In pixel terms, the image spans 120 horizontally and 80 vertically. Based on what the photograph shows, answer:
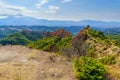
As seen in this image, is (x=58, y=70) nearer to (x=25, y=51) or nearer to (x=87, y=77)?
(x=87, y=77)

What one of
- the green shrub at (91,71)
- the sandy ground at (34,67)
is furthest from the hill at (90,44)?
the green shrub at (91,71)

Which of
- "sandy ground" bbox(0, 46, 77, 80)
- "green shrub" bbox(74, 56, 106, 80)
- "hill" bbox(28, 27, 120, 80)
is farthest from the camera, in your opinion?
"hill" bbox(28, 27, 120, 80)

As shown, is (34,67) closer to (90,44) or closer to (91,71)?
(91,71)

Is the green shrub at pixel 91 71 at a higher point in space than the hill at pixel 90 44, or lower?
higher

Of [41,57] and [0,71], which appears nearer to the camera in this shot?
[0,71]

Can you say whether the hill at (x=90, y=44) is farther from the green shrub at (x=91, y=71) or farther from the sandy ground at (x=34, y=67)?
the green shrub at (x=91, y=71)

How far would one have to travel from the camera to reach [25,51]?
29688 mm

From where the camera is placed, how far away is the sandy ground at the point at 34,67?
21.0m

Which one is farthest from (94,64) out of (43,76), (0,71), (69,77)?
(0,71)

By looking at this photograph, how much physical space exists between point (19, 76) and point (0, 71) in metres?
1.80

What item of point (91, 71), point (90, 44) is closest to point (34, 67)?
point (91, 71)

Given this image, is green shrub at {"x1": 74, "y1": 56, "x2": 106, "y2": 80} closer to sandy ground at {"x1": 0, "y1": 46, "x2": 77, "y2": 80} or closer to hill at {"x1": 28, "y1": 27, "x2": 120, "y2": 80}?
sandy ground at {"x1": 0, "y1": 46, "x2": 77, "y2": 80}

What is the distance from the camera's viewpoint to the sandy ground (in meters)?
21.0

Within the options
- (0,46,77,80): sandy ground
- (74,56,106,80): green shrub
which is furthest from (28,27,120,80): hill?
(74,56,106,80): green shrub
